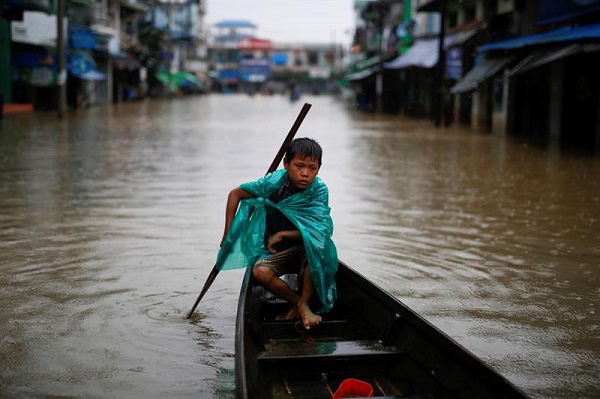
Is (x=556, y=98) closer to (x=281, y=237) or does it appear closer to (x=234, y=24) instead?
(x=281, y=237)

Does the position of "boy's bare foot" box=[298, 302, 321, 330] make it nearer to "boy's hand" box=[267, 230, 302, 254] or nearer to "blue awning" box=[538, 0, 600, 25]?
"boy's hand" box=[267, 230, 302, 254]

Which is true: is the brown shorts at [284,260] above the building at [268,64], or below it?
below

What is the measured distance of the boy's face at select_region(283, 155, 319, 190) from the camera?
4.84m

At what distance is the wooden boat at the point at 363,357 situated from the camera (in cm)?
359

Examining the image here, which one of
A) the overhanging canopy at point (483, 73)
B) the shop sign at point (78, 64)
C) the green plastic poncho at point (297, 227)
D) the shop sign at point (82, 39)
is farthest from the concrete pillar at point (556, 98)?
the shop sign at point (82, 39)

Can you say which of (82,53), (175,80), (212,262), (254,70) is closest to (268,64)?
(254,70)

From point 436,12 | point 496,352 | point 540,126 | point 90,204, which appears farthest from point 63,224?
point 436,12

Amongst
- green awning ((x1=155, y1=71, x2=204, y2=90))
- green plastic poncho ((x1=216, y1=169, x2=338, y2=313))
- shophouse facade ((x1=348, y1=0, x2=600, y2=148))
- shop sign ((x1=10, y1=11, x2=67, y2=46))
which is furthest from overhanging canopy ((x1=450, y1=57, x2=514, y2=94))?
green awning ((x1=155, y1=71, x2=204, y2=90))

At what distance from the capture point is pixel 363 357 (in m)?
4.12

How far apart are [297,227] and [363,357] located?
1.11 m

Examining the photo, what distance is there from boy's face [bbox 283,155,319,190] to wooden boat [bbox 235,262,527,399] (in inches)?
26.1

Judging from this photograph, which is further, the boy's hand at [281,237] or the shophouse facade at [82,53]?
the shophouse facade at [82,53]

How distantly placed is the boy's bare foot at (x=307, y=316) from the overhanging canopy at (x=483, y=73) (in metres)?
20.1

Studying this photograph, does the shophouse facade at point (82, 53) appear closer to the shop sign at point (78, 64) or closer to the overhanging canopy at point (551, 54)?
the shop sign at point (78, 64)
